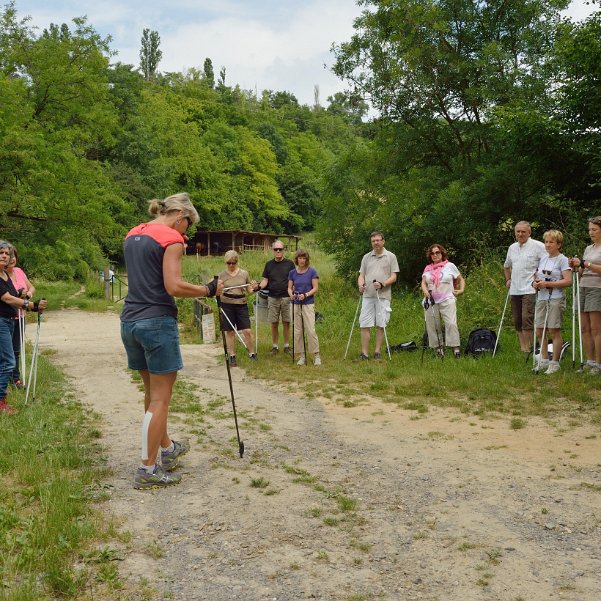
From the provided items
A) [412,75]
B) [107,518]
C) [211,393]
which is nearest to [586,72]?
[412,75]

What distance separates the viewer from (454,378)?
26.5 feet

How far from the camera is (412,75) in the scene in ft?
59.0

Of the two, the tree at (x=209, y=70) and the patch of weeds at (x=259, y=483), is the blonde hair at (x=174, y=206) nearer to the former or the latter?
the patch of weeds at (x=259, y=483)

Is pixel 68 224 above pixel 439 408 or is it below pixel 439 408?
above

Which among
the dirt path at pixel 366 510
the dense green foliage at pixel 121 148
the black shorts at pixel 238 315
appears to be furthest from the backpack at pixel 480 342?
the dense green foliage at pixel 121 148

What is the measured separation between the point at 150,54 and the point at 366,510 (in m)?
106

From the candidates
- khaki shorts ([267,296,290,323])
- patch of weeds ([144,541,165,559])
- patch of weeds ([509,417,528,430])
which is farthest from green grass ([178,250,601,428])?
patch of weeds ([144,541,165,559])

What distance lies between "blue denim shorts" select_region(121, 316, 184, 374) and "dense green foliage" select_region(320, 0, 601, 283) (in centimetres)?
1034

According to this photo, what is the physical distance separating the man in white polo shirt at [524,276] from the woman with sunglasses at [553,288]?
0.46 meters

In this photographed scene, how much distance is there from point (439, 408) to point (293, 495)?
3.09 metres

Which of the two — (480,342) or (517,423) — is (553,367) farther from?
(517,423)

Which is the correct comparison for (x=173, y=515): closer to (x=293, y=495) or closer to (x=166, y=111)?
(x=293, y=495)

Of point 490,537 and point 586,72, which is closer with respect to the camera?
point 490,537

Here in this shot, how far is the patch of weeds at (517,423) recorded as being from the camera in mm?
5980
